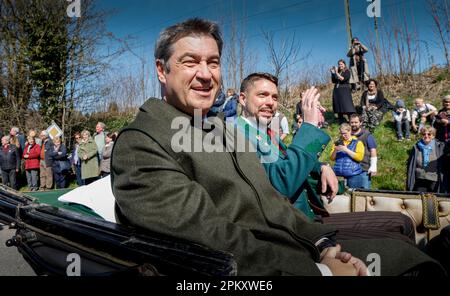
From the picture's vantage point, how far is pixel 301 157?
1.76 meters

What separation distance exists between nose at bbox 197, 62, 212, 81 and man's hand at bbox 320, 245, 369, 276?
3.07 ft

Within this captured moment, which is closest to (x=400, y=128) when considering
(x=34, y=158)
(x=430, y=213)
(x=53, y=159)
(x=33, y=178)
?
(x=430, y=213)

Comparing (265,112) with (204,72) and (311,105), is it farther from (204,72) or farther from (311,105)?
(204,72)

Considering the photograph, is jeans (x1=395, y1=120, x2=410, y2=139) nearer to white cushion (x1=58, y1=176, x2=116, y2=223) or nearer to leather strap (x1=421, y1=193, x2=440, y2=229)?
leather strap (x1=421, y1=193, x2=440, y2=229)

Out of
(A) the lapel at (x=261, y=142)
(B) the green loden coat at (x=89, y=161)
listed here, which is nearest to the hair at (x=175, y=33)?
(A) the lapel at (x=261, y=142)

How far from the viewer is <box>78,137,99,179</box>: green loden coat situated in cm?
898

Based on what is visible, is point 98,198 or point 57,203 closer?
point 98,198

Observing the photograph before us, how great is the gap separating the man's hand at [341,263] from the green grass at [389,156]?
6008mm

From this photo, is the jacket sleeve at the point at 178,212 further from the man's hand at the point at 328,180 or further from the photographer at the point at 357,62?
the photographer at the point at 357,62

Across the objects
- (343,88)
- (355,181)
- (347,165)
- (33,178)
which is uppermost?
(343,88)

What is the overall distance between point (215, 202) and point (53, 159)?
950 centimetres
